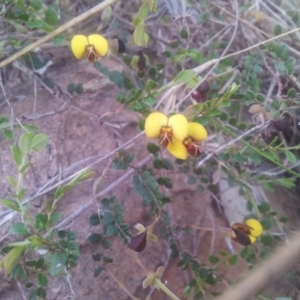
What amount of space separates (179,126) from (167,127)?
31mm

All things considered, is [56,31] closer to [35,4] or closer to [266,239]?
[35,4]

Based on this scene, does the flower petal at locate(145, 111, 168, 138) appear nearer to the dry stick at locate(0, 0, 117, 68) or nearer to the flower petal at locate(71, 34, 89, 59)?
the flower petal at locate(71, 34, 89, 59)

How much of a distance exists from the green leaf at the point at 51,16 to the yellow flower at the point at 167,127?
0.39 meters

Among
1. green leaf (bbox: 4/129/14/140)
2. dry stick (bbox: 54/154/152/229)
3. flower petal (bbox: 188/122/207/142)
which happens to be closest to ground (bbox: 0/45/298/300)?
dry stick (bbox: 54/154/152/229)

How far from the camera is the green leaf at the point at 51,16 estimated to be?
1354 millimetres

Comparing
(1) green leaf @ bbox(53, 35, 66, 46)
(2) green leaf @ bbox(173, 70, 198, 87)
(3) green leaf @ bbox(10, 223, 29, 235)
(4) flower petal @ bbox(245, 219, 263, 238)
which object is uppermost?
(1) green leaf @ bbox(53, 35, 66, 46)

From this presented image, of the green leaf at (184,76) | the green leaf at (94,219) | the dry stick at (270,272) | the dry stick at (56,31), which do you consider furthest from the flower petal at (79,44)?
the dry stick at (270,272)

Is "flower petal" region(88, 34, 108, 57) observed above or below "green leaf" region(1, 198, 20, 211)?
above

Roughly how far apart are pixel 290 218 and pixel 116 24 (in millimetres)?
801

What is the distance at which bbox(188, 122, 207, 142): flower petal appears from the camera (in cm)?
120

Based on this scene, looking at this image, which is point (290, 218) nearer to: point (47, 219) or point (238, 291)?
point (47, 219)

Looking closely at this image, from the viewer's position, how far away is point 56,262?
1104 mm

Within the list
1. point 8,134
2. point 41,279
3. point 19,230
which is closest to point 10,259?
point 19,230

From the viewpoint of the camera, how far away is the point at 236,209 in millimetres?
1685
